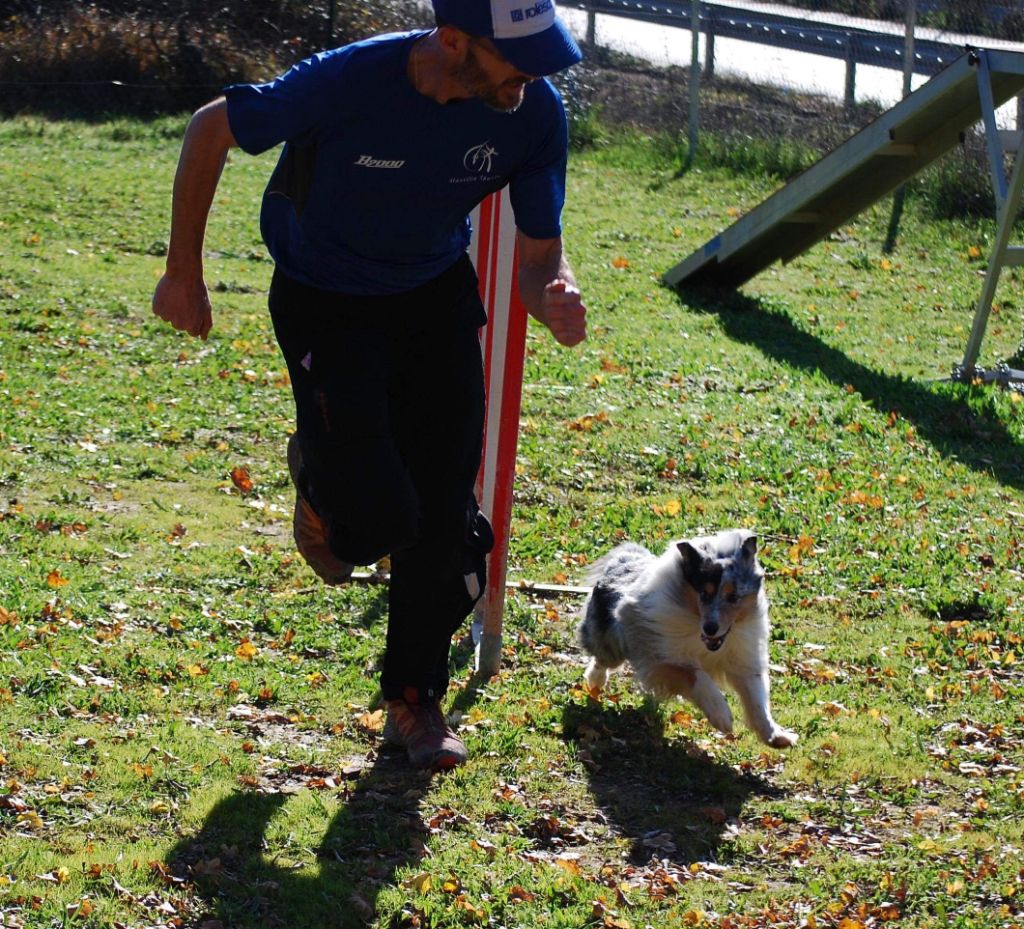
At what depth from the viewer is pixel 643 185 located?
17328mm

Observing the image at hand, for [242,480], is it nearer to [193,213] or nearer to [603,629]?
[603,629]

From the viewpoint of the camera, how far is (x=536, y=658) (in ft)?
19.4

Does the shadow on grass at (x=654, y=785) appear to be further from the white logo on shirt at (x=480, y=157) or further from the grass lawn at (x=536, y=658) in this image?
the white logo on shirt at (x=480, y=157)

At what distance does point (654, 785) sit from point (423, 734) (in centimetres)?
83

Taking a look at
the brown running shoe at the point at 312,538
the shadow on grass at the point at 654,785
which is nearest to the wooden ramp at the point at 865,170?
the shadow on grass at the point at 654,785

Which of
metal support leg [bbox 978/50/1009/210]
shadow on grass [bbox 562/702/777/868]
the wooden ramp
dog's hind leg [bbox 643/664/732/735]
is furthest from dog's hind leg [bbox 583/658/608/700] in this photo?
the wooden ramp

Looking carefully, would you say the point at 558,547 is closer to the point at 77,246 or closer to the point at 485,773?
the point at 485,773

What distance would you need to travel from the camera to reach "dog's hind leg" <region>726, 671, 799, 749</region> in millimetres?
5121

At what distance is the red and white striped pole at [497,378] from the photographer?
5430mm

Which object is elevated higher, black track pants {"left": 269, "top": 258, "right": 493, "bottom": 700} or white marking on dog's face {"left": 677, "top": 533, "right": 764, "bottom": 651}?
black track pants {"left": 269, "top": 258, "right": 493, "bottom": 700}

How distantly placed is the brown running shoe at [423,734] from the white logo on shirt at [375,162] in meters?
1.74

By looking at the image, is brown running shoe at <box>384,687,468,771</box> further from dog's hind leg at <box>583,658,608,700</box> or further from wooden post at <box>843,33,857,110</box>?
wooden post at <box>843,33,857,110</box>

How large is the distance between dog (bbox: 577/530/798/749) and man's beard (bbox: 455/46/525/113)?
199 centimetres

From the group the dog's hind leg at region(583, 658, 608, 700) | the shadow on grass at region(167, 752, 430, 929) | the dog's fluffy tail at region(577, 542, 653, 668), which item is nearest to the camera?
the shadow on grass at region(167, 752, 430, 929)
